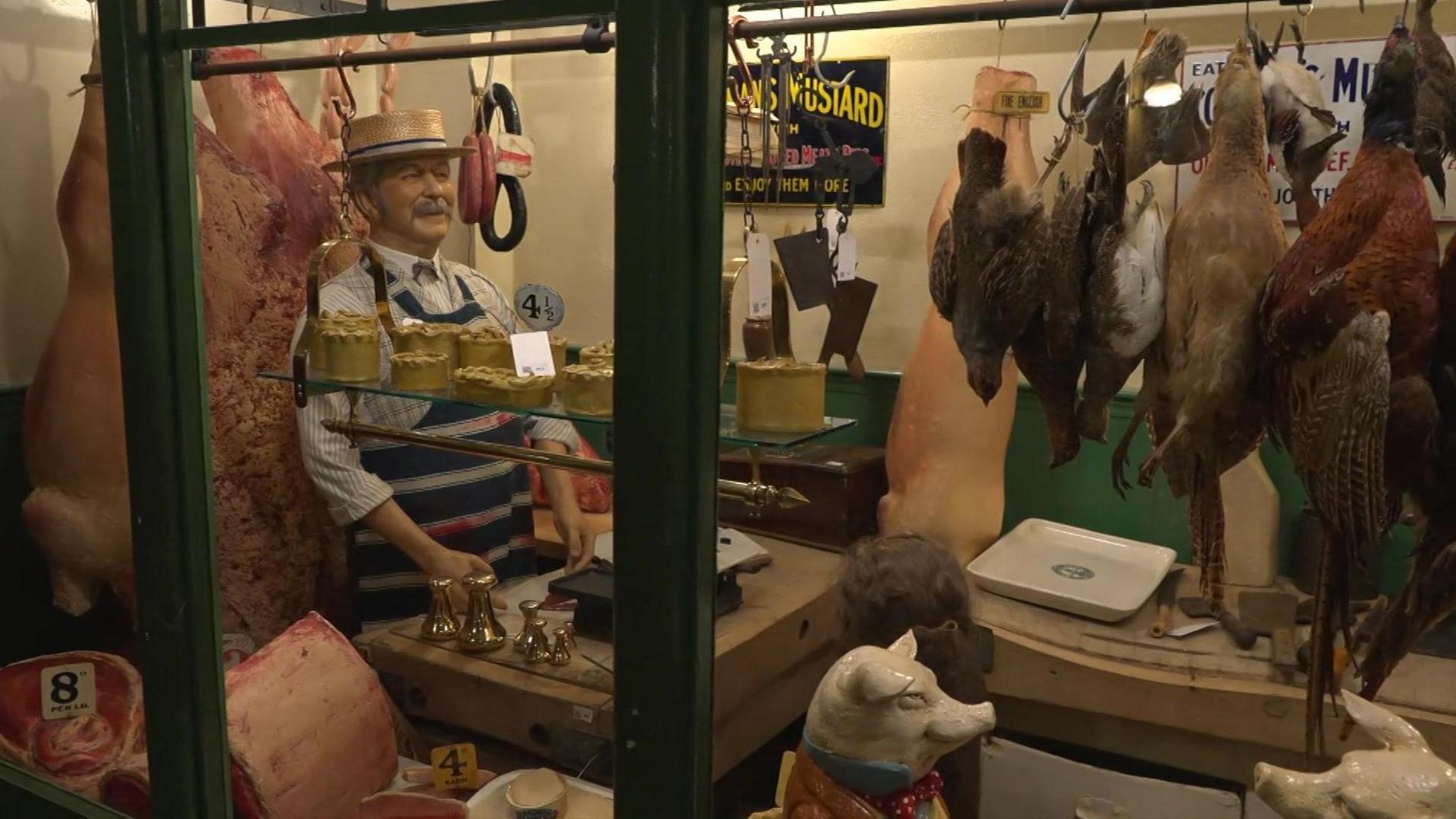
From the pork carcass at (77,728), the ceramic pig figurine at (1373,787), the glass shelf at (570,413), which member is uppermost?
the glass shelf at (570,413)

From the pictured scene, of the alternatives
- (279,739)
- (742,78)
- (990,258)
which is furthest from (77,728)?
(990,258)

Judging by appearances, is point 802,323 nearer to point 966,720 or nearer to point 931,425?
point 931,425

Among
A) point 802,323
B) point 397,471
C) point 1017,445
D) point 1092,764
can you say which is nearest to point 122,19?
point 397,471

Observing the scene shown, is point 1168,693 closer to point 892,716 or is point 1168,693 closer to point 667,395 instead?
point 892,716

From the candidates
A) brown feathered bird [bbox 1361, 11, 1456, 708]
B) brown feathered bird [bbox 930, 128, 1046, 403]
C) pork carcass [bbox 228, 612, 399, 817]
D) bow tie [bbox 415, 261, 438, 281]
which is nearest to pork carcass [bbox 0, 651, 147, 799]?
pork carcass [bbox 228, 612, 399, 817]

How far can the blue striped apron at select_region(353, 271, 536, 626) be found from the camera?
5.40 ft

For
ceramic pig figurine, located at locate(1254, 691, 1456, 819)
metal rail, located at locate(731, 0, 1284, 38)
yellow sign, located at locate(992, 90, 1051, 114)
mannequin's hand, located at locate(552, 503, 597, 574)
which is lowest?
mannequin's hand, located at locate(552, 503, 597, 574)

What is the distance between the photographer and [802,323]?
1.58 metres

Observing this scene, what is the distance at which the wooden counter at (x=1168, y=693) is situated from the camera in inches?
43.0

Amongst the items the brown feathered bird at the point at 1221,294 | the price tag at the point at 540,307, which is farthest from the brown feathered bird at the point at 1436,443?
the price tag at the point at 540,307

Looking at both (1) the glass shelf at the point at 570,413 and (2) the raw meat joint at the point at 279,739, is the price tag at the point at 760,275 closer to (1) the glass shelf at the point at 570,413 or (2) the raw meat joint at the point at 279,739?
(1) the glass shelf at the point at 570,413

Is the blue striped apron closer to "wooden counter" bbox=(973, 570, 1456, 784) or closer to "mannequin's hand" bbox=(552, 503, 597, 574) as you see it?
"mannequin's hand" bbox=(552, 503, 597, 574)

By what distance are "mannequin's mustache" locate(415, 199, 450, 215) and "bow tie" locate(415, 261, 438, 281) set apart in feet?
0.24

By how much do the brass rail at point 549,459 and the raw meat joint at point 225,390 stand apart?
0.55 m
